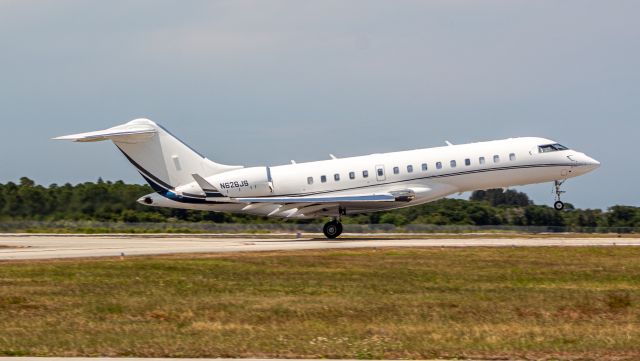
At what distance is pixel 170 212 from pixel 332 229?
23.9m

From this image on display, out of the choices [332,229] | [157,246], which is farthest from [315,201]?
[157,246]

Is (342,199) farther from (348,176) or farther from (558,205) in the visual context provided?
(558,205)

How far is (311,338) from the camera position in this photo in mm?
17016

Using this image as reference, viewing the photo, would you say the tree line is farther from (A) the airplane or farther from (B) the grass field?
(B) the grass field

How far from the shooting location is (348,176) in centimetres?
4622

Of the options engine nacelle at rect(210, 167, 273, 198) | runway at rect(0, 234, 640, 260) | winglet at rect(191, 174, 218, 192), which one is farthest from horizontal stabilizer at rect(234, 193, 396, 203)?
winglet at rect(191, 174, 218, 192)

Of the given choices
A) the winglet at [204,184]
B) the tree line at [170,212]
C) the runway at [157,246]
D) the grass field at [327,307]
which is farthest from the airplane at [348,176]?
the grass field at [327,307]

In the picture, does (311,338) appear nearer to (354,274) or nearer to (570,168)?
(354,274)

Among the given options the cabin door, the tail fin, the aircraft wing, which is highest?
the tail fin

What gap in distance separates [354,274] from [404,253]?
7.14m

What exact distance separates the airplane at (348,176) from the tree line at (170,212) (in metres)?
7.82

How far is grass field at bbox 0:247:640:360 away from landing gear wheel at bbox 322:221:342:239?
12908mm

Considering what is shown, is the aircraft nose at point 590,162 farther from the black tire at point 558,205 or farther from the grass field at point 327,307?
the grass field at point 327,307

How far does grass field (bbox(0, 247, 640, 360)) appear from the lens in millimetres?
16034
